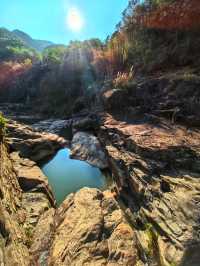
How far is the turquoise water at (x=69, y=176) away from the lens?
291 inches

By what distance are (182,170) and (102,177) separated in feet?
12.8

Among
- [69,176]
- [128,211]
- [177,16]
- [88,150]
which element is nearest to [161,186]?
[128,211]

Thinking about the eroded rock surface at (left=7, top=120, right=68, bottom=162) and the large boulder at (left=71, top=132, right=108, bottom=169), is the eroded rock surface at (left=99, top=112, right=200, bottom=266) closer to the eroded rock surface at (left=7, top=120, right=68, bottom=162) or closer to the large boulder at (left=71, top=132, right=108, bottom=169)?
the large boulder at (left=71, top=132, right=108, bottom=169)

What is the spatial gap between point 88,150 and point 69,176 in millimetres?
1921

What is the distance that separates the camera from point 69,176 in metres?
8.38

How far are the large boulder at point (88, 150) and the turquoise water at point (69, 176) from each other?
0.91 feet

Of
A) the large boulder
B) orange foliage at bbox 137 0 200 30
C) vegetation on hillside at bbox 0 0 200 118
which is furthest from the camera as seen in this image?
vegetation on hillside at bbox 0 0 200 118

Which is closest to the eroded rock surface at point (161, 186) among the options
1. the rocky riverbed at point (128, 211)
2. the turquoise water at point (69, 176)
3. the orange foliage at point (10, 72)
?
the rocky riverbed at point (128, 211)

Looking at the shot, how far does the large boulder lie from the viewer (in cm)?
905

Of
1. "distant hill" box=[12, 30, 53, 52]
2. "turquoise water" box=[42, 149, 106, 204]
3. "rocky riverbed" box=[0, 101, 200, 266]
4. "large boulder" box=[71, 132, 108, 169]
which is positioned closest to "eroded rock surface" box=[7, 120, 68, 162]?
"turquoise water" box=[42, 149, 106, 204]

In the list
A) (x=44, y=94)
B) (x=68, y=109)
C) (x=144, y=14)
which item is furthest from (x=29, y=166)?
(x=44, y=94)

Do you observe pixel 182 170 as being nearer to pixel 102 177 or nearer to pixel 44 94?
pixel 102 177

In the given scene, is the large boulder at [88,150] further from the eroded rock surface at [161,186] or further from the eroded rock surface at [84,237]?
the eroded rock surface at [84,237]

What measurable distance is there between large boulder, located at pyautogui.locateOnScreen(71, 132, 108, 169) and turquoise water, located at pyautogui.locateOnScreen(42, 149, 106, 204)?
0.91 feet
